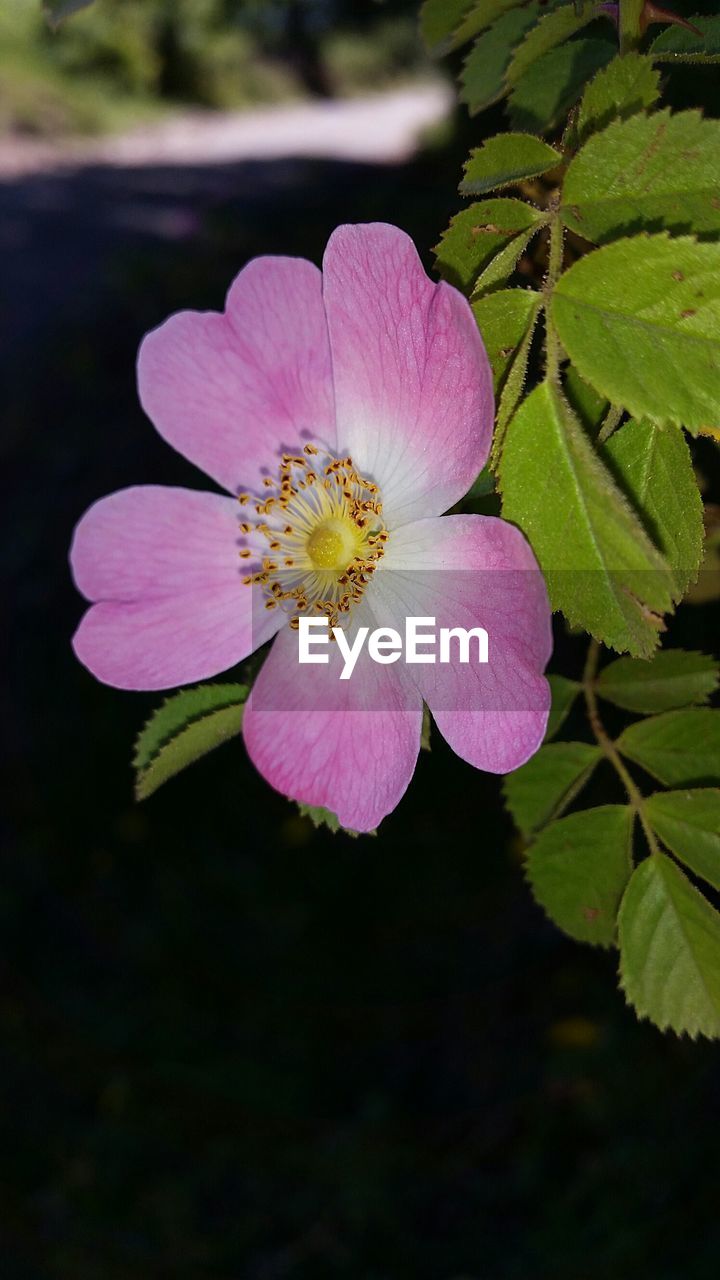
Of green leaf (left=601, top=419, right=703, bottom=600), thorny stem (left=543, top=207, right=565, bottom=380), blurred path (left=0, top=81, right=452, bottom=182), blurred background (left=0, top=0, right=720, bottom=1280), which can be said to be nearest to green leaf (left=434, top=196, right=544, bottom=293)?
thorny stem (left=543, top=207, right=565, bottom=380)

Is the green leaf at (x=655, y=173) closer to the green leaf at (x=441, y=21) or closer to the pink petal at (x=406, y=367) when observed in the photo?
the pink petal at (x=406, y=367)

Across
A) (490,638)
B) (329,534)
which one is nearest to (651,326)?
(490,638)

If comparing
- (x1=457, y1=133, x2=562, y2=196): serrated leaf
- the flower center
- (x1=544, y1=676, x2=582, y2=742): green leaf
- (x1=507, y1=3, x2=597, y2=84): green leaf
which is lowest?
(x1=544, y1=676, x2=582, y2=742): green leaf

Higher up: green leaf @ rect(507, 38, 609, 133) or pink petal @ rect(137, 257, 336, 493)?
green leaf @ rect(507, 38, 609, 133)

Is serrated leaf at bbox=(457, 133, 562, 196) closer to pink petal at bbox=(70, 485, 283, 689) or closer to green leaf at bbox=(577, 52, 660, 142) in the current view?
green leaf at bbox=(577, 52, 660, 142)

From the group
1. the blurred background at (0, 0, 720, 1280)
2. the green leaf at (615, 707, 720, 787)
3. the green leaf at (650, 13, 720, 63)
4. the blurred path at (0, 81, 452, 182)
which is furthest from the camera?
the blurred path at (0, 81, 452, 182)

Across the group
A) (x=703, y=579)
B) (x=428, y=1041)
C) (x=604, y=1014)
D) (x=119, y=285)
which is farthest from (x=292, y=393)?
(x=119, y=285)

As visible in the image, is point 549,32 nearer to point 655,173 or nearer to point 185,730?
point 655,173
